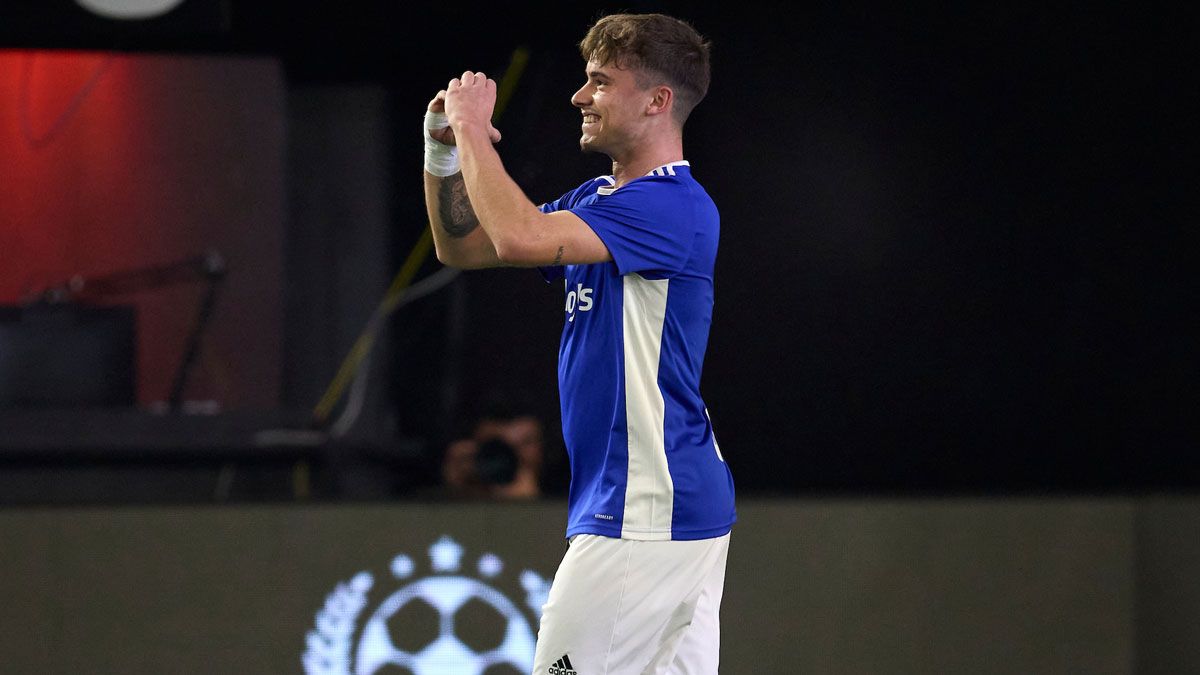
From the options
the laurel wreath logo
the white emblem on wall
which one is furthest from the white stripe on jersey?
the white emblem on wall

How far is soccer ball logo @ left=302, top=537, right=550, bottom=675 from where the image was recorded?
4922mm

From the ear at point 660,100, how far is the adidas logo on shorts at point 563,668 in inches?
42.2

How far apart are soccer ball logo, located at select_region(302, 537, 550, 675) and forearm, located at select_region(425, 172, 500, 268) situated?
1.83m

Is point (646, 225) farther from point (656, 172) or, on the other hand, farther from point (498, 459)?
point (498, 459)

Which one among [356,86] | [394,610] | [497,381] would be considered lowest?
[394,610]

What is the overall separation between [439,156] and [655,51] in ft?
1.59

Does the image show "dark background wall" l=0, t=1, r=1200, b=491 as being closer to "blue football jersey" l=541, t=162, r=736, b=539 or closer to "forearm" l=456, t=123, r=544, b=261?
"blue football jersey" l=541, t=162, r=736, b=539

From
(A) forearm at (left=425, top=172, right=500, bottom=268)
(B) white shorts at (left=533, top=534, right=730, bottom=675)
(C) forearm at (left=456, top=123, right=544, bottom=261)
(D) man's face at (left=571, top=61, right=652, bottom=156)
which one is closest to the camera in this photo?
(C) forearm at (left=456, top=123, right=544, bottom=261)

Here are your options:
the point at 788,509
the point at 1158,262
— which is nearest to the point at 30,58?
the point at 788,509

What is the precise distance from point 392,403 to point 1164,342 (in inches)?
101

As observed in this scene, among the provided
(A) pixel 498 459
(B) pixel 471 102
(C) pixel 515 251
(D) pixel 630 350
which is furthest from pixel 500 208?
(A) pixel 498 459

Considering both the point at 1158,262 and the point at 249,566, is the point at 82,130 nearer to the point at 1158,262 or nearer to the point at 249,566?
the point at 249,566

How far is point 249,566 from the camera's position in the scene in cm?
491

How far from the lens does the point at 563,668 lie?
296 centimetres
